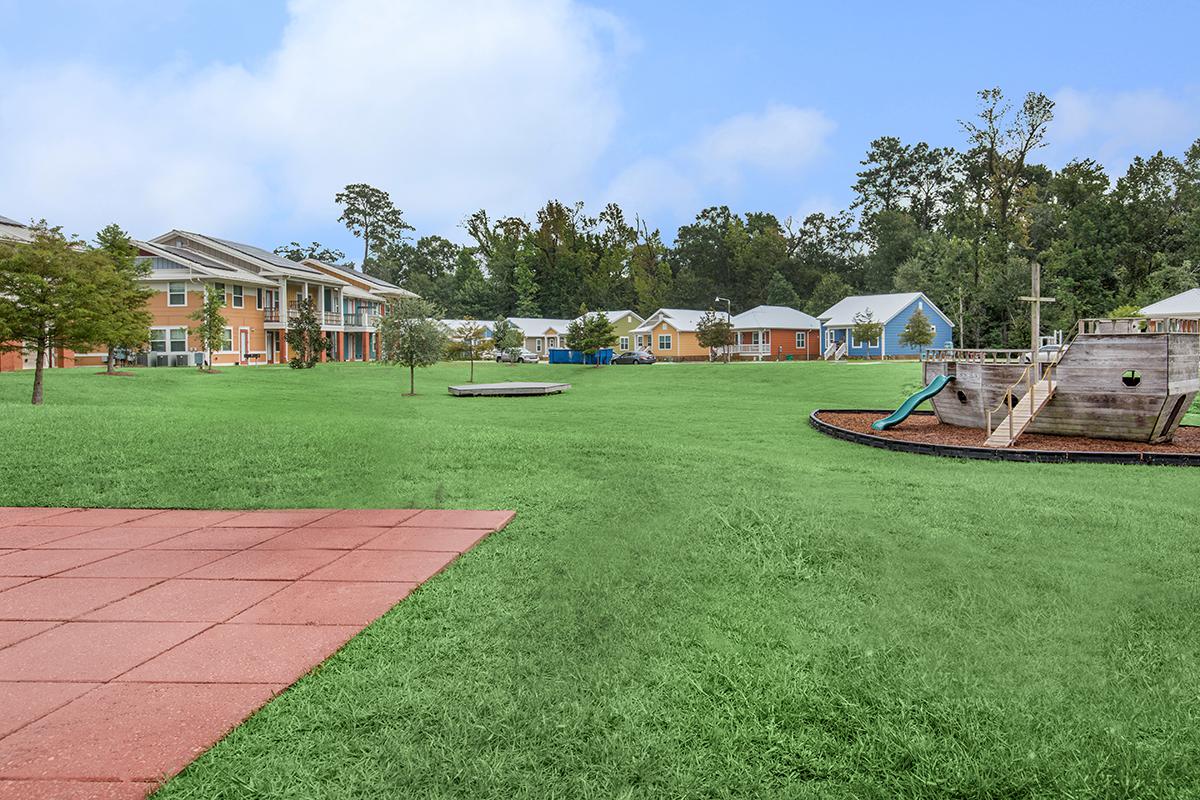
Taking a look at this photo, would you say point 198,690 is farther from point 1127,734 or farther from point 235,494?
point 235,494

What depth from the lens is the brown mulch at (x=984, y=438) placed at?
13891 mm

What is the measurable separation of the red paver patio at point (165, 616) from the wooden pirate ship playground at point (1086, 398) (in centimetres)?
1034

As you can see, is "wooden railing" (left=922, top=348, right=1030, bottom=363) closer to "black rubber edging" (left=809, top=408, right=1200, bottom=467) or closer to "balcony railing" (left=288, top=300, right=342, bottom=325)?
"black rubber edging" (left=809, top=408, right=1200, bottom=467)

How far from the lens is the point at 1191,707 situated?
11.5ft

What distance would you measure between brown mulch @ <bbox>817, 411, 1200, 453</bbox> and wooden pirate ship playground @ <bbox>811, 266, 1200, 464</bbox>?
2cm

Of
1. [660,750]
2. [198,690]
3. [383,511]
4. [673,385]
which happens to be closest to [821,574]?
[660,750]

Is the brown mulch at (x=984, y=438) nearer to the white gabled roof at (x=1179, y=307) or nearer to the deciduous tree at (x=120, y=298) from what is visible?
the deciduous tree at (x=120, y=298)

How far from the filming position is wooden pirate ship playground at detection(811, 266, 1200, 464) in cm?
1398

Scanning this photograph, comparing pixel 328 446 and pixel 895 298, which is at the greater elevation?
pixel 895 298

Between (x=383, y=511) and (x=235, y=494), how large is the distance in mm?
2066

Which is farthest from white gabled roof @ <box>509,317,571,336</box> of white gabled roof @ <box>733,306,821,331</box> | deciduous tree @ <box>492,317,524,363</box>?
white gabled roof @ <box>733,306,821,331</box>

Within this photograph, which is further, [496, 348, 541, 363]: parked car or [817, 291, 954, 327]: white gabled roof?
[496, 348, 541, 363]: parked car

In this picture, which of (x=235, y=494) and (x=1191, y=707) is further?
(x=235, y=494)

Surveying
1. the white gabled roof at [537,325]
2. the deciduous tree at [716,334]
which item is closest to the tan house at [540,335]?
the white gabled roof at [537,325]
